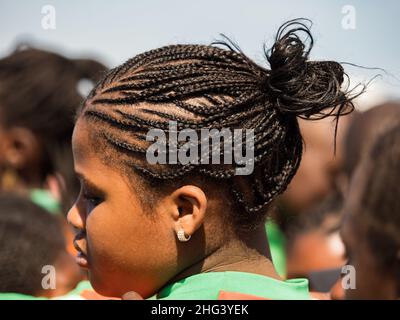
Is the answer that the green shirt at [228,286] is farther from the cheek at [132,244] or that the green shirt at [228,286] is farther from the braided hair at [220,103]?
the braided hair at [220,103]

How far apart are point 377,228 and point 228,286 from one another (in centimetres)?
82

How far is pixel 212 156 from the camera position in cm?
219

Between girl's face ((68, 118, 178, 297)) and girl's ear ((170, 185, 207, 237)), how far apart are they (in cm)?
3

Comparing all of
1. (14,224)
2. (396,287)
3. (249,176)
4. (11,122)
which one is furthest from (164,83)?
(11,122)

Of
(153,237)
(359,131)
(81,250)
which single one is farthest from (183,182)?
(359,131)

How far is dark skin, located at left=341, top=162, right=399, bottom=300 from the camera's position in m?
2.65

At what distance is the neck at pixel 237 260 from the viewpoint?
7.27 ft

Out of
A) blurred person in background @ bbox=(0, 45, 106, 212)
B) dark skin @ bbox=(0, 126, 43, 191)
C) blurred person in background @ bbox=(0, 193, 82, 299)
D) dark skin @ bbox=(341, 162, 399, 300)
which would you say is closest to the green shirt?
dark skin @ bbox=(341, 162, 399, 300)

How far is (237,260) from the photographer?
222cm

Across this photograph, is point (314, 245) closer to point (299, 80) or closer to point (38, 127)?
point (38, 127)

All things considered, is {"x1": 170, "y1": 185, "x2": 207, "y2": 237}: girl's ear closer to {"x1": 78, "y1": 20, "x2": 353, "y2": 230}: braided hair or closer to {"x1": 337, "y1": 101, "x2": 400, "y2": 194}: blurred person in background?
{"x1": 78, "y1": 20, "x2": 353, "y2": 230}: braided hair

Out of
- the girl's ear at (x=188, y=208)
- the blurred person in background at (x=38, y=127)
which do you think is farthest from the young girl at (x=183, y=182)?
the blurred person in background at (x=38, y=127)

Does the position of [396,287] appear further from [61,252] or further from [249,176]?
[61,252]

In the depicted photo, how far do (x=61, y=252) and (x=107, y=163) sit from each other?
54.9 inches
